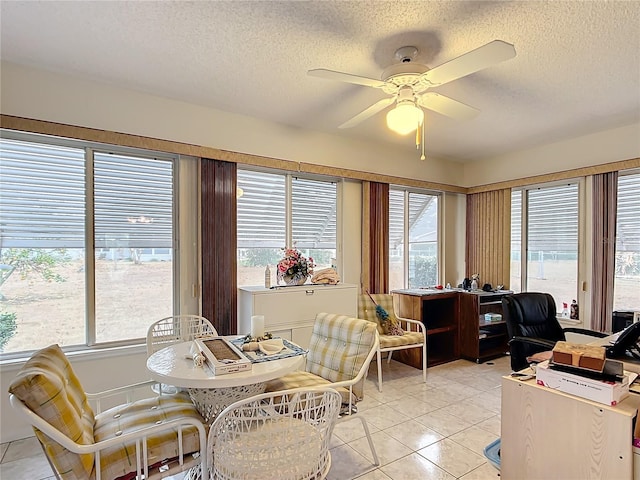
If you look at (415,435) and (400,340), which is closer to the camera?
(415,435)

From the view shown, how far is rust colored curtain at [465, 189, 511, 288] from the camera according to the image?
4812 mm

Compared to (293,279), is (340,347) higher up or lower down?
lower down

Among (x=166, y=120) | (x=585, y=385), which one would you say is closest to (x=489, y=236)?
(x=585, y=385)

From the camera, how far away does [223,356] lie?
6.66ft

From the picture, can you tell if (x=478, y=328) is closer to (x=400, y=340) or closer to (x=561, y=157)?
(x=400, y=340)

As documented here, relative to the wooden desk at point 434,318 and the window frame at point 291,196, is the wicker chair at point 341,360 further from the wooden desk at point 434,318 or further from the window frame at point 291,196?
the wooden desk at point 434,318

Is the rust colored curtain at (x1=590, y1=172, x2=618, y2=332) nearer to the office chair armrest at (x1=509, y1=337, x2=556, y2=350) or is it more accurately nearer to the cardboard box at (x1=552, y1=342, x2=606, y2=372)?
the office chair armrest at (x1=509, y1=337, x2=556, y2=350)

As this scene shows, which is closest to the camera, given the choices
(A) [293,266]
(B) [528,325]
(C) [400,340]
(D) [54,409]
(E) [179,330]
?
(D) [54,409]

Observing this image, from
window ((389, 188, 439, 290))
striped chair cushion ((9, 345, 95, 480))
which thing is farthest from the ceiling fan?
window ((389, 188, 439, 290))

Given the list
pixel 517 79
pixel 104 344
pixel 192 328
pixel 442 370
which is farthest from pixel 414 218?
pixel 104 344

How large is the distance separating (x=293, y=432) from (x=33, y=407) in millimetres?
994

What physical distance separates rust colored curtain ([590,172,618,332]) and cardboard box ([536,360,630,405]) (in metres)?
2.97

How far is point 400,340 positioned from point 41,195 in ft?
11.2

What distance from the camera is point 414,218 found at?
5086 mm
